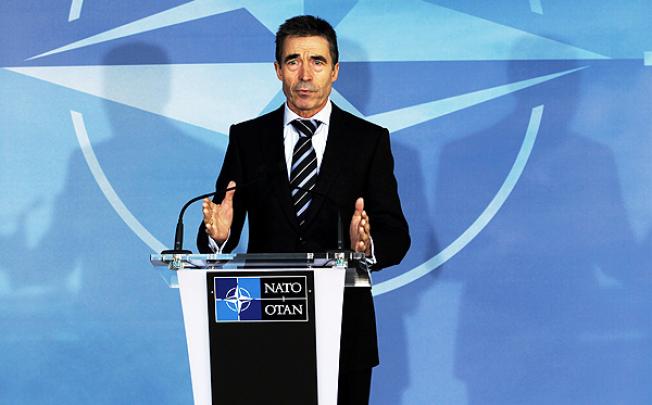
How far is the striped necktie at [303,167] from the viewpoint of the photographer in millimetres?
2918

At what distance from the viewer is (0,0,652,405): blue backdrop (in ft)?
13.1

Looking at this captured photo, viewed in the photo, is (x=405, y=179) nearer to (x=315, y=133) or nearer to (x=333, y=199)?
(x=315, y=133)

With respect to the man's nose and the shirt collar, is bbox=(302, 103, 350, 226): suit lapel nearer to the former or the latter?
the shirt collar

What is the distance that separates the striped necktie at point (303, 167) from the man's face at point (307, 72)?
0.14ft

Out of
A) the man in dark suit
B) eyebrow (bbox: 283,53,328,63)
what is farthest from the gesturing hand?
eyebrow (bbox: 283,53,328,63)

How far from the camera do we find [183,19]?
163 inches

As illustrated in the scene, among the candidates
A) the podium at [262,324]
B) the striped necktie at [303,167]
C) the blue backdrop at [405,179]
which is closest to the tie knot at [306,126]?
the striped necktie at [303,167]

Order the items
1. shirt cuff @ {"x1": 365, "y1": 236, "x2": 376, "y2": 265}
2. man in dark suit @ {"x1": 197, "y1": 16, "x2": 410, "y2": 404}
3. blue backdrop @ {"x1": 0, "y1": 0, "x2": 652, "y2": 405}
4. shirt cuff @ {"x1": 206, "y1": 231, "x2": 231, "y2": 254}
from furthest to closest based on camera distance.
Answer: blue backdrop @ {"x1": 0, "y1": 0, "x2": 652, "y2": 405}
man in dark suit @ {"x1": 197, "y1": 16, "x2": 410, "y2": 404}
shirt cuff @ {"x1": 206, "y1": 231, "x2": 231, "y2": 254}
shirt cuff @ {"x1": 365, "y1": 236, "x2": 376, "y2": 265}

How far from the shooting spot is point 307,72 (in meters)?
3.01

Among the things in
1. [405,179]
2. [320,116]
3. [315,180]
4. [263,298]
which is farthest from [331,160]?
[405,179]

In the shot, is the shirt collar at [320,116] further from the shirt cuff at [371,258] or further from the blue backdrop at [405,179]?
the blue backdrop at [405,179]

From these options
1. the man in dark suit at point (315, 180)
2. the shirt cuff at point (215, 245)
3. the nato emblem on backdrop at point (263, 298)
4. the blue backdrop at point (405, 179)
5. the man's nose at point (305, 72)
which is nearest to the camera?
the nato emblem on backdrop at point (263, 298)

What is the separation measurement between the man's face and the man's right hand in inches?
18.8

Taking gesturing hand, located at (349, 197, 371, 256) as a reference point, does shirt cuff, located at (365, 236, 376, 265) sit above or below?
below
